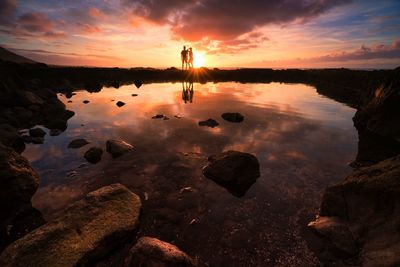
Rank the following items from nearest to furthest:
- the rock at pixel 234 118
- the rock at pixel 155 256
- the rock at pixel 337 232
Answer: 1. the rock at pixel 155 256
2. the rock at pixel 337 232
3. the rock at pixel 234 118

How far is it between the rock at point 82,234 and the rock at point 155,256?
0.94 meters

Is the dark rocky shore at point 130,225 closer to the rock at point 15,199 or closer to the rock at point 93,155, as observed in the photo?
the rock at point 15,199

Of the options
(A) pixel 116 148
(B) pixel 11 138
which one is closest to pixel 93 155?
(A) pixel 116 148

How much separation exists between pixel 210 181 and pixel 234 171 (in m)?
1.00

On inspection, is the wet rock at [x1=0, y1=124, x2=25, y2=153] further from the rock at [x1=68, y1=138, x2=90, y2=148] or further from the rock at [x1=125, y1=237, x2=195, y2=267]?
the rock at [x1=125, y1=237, x2=195, y2=267]

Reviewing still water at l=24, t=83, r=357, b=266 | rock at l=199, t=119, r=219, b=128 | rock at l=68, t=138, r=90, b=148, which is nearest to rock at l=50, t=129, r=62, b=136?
still water at l=24, t=83, r=357, b=266

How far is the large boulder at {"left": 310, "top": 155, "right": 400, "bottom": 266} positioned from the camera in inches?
198

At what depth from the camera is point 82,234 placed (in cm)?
561

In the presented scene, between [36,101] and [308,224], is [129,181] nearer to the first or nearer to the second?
[308,224]

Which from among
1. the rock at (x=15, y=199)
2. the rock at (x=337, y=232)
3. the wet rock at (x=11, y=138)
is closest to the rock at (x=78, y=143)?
the wet rock at (x=11, y=138)

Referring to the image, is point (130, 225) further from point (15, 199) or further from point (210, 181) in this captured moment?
point (210, 181)

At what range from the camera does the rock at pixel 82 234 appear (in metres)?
5.01

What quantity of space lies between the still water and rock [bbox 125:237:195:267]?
901 millimetres

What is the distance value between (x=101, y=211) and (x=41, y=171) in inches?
226
